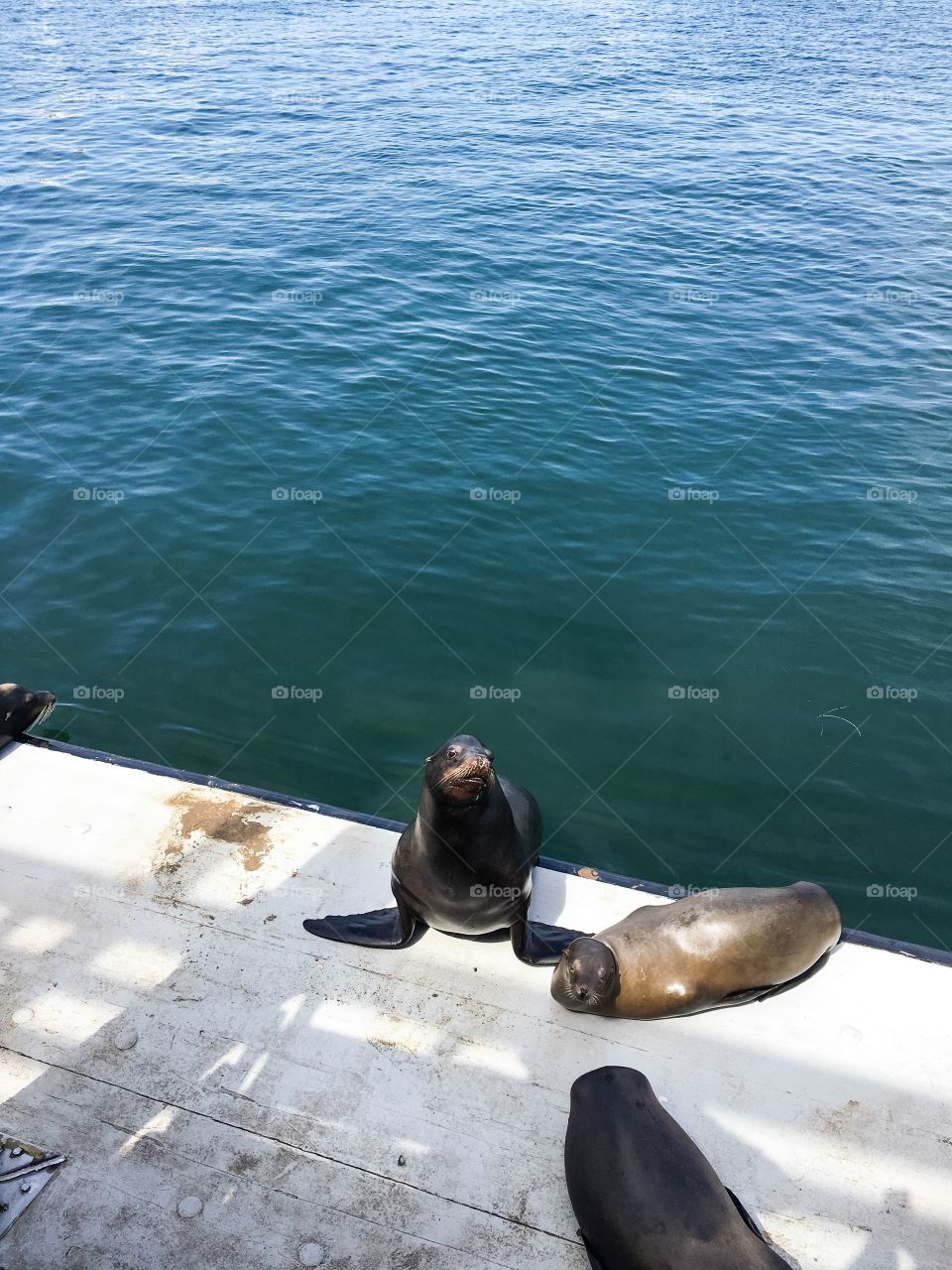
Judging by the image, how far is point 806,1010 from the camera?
5680mm

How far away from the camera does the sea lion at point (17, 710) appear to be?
7.69 metres

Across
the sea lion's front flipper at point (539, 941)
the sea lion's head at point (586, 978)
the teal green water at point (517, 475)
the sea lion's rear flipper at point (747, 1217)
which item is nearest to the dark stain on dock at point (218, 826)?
the teal green water at point (517, 475)

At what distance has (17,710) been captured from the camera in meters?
7.80

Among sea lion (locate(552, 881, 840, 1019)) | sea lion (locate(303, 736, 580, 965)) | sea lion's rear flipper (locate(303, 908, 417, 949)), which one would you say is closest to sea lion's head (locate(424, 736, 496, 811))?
sea lion (locate(303, 736, 580, 965))

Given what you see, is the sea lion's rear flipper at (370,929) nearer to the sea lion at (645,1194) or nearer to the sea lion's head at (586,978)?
the sea lion's head at (586,978)

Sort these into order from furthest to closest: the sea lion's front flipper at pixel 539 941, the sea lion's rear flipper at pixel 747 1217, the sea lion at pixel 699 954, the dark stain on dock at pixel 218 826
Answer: the dark stain on dock at pixel 218 826
the sea lion's front flipper at pixel 539 941
the sea lion at pixel 699 954
the sea lion's rear flipper at pixel 747 1217

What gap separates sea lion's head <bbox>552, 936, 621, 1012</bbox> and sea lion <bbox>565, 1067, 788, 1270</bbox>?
656mm

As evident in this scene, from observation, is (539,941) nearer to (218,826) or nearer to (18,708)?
(218,826)

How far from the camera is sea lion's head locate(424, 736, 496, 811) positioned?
537cm

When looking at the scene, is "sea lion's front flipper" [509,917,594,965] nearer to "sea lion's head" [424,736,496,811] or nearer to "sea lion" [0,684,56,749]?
"sea lion's head" [424,736,496,811]

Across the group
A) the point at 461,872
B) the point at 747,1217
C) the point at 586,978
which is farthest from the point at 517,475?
the point at 747,1217

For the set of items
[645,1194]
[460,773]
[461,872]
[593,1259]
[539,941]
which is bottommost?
[539,941]

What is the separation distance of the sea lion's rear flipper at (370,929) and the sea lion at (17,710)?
134 inches

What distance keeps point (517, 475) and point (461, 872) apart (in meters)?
8.08
